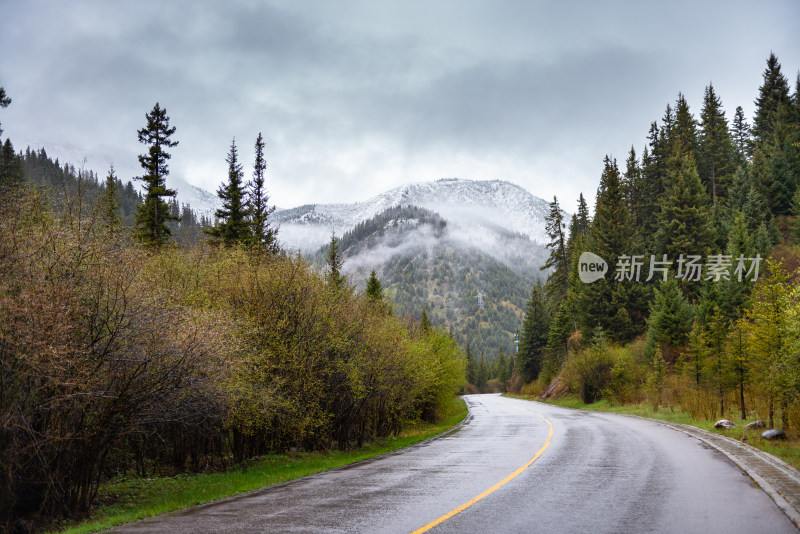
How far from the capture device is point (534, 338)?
8544 cm

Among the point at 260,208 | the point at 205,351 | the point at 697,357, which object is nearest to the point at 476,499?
the point at 205,351

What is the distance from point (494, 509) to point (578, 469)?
4.95 meters

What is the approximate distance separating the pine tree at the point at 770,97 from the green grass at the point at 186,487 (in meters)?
81.4

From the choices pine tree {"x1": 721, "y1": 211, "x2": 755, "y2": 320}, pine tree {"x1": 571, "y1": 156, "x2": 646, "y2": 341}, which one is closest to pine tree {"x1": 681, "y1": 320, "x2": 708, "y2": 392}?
pine tree {"x1": 721, "y1": 211, "x2": 755, "y2": 320}

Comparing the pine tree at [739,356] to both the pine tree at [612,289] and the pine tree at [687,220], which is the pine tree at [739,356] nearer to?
the pine tree at [612,289]

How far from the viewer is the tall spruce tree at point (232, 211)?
3719 cm

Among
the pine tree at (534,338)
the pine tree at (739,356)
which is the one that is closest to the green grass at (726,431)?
the pine tree at (739,356)

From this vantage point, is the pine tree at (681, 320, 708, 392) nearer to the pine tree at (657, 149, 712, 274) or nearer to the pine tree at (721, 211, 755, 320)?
the pine tree at (721, 211, 755, 320)

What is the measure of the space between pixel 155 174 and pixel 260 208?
30.8 feet

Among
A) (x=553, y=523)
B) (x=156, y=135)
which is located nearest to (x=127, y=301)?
(x=553, y=523)

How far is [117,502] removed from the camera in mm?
11188

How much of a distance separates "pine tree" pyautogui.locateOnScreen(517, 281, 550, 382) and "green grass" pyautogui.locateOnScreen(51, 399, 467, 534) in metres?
71.0

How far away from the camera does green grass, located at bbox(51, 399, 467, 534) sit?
31.2 feet

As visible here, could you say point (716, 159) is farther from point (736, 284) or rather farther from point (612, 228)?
point (736, 284)
